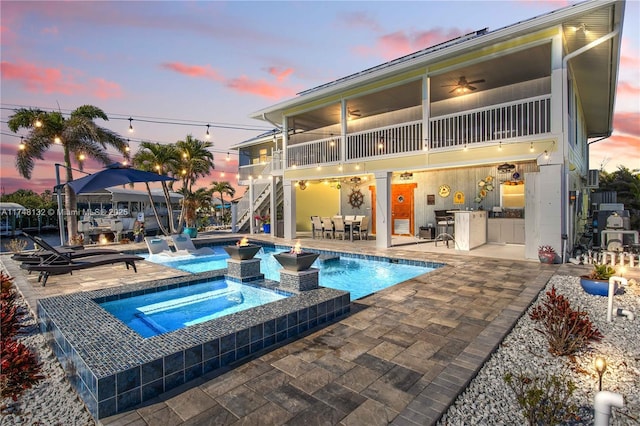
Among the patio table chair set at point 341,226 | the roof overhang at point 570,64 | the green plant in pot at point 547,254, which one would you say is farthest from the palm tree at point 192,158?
the green plant in pot at point 547,254

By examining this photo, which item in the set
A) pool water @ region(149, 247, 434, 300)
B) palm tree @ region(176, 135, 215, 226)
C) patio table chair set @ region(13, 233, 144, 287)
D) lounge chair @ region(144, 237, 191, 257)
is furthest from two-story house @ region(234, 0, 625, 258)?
patio table chair set @ region(13, 233, 144, 287)

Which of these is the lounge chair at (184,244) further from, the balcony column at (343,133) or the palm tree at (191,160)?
the balcony column at (343,133)

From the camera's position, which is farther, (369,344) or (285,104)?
(285,104)

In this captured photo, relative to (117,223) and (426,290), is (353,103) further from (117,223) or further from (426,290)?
(117,223)

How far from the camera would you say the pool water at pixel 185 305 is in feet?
15.6

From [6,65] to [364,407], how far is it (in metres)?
13.6

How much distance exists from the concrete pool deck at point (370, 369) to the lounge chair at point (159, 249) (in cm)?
448

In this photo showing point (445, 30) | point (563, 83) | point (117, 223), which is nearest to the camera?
point (563, 83)

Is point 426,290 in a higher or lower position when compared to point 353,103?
lower

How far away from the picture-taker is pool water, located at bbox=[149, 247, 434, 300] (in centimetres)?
724

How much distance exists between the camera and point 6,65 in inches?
376

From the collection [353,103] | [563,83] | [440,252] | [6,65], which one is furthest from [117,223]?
[563,83]

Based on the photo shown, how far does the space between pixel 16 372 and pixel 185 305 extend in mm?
2889

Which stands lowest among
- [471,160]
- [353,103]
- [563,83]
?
[471,160]
